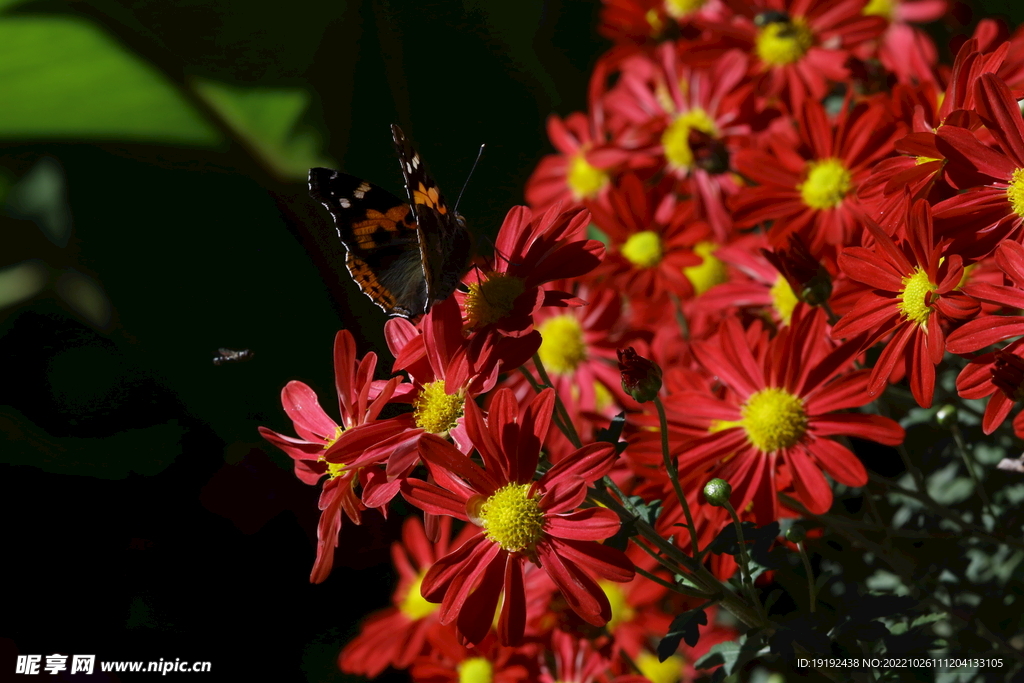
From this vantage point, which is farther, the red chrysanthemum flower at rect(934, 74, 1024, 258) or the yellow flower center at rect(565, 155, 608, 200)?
the yellow flower center at rect(565, 155, 608, 200)

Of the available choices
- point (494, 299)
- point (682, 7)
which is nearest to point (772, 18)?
point (682, 7)

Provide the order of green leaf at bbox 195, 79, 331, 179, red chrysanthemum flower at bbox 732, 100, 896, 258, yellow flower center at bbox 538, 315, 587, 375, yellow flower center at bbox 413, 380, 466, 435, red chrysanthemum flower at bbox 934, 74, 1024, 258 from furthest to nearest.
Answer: green leaf at bbox 195, 79, 331, 179
yellow flower center at bbox 538, 315, 587, 375
red chrysanthemum flower at bbox 732, 100, 896, 258
yellow flower center at bbox 413, 380, 466, 435
red chrysanthemum flower at bbox 934, 74, 1024, 258

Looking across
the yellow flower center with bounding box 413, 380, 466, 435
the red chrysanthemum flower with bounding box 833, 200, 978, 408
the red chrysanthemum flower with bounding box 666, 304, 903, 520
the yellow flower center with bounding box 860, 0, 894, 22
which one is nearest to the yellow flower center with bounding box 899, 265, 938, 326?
the red chrysanthemum flower with bounding box 833, 200, 978, 408

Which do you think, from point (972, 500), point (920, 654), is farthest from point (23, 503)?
point (972, 500)

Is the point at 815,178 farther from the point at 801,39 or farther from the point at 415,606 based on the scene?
the point at 415,606

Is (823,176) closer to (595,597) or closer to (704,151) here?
(704,151)

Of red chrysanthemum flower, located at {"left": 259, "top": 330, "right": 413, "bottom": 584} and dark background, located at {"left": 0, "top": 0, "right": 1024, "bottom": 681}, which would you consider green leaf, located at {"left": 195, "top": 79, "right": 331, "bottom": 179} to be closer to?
dark background, located at {"left": 0, "top": 0, "right": 1024, "bottom": 681}
